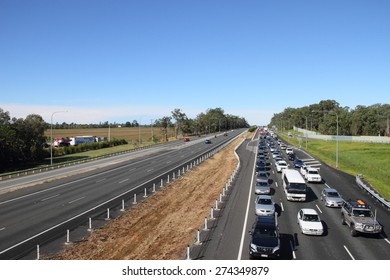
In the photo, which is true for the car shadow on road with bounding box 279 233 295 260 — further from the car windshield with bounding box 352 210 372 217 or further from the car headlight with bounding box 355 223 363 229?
the car windshield with bounding box 352 210 372 217

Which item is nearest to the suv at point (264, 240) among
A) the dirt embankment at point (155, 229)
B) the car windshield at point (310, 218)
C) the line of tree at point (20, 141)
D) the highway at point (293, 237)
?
the highway at point (293, 237)

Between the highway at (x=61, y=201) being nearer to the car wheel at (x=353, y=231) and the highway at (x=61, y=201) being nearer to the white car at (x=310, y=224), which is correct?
the white car at (x=310, y=224)

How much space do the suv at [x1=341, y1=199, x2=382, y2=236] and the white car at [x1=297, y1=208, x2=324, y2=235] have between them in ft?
6.94

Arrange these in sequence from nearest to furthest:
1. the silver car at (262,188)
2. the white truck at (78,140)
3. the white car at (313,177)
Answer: the silver car at (262,188), the white car at (313,177), the white truck at (78,140)

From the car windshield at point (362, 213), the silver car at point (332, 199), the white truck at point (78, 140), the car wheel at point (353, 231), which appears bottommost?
the car wheel at point (353, 231)

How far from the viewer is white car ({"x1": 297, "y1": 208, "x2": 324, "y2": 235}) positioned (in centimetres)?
2256

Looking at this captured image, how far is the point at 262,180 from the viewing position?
3678cm

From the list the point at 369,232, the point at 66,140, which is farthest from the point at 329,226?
the point at 66,140

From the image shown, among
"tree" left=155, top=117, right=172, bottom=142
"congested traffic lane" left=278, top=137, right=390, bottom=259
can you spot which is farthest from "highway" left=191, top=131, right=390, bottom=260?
"tree" left=155, top=117, right=172, bottom=142

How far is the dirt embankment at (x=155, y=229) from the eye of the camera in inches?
Result: 806

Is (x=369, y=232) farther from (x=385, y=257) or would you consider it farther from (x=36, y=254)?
(x=36, y=254)

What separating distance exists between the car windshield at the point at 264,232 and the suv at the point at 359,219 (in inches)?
245

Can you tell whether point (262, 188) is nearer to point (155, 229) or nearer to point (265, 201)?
point (265, 201)

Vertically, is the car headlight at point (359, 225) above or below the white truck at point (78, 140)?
below
